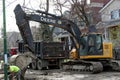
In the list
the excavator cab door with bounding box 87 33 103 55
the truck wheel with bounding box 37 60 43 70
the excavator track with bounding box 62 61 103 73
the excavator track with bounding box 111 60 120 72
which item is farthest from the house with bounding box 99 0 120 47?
the excavator track with bounding box 111 60 120 72

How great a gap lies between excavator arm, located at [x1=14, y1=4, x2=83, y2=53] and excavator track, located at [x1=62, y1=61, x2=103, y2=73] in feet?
5.41

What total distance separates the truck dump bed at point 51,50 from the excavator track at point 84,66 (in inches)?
80.9

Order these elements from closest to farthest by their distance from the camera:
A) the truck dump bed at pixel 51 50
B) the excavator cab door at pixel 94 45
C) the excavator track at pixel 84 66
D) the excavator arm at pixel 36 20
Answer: the excavator arm at pixel 36 20
the excavator track at pixel 84 66
the excavator cab door at pixel 94 45
the truck dump bed at pixel 51 50

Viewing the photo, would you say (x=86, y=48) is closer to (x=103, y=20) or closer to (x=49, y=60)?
(x=49, y=60)

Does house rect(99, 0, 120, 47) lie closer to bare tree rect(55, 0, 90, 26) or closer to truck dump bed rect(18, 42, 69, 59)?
bare tree rect(55, 0, 90, 26)

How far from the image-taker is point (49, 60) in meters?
30.3

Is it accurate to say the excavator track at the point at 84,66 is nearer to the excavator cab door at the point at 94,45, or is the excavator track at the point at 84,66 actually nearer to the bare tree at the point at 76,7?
the excavator cab door at the point at 94,45

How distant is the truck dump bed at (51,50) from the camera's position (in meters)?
30.0

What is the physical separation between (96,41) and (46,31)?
74.8 ft

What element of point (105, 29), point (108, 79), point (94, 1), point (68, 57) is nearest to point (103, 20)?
point (105, 29)

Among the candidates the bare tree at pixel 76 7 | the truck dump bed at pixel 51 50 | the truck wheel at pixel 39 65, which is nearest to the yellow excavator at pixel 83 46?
the truck dump bed at pixel 51 50

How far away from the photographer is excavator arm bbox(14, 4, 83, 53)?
23422 mm

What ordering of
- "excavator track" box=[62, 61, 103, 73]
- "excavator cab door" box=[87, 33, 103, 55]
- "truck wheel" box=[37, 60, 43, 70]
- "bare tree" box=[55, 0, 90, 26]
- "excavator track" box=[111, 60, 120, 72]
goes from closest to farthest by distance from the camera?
1. "excavator track" box=[62, 61, 103, 73]
2. "excavator track" box=[111, 60, 120, 72]
3. "excavator cab door" box=[87, 33, 103, 55]
4. "truck wheel" box=[37, 60, 43, 70]
5. "bare tree" box=[55, 0, 90, 26]

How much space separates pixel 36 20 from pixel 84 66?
483cm
